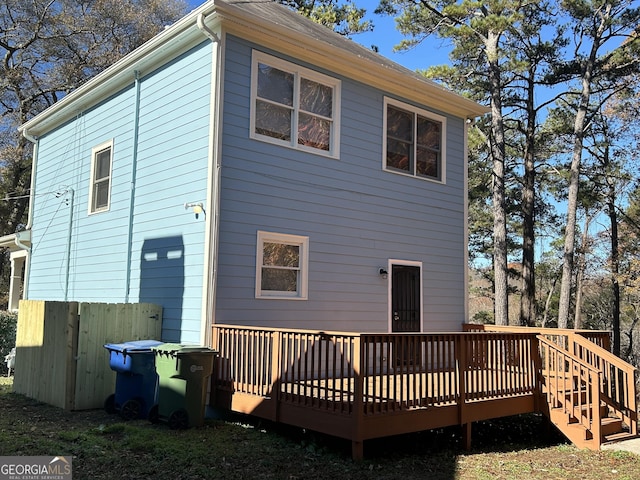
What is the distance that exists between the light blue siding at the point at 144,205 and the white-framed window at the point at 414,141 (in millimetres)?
3617

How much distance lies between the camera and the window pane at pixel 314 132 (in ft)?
29.8

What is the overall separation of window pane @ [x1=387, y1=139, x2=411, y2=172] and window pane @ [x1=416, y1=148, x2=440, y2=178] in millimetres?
311

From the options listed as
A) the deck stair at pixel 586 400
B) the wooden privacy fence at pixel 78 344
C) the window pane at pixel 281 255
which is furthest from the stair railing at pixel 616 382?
the wooden privacy fence at pixel 78 344

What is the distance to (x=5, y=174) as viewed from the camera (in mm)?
22391

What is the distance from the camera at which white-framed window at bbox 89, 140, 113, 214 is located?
1062 cm

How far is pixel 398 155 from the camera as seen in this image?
10.6 m

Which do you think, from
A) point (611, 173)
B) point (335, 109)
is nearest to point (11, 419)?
point (335, 109)

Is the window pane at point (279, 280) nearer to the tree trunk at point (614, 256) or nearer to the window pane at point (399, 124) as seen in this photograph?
the window pane at point (399, 124)

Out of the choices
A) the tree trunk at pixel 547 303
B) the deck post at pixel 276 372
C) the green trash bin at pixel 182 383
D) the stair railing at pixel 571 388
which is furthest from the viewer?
the tree trunk at pixel 547 303

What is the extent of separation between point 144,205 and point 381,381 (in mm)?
5311

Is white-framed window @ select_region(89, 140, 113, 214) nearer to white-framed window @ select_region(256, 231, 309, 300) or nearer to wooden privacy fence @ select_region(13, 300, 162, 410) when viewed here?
wooden privacy fence @ select_region(13, 300, 162, 410)

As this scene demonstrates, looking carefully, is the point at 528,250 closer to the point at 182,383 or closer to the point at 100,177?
the point at 100,177

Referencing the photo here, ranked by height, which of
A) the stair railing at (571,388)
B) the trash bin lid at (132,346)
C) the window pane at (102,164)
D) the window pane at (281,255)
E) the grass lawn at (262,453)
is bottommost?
the grass lawn at (262,453)

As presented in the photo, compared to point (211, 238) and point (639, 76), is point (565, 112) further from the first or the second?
point (211, 238)
